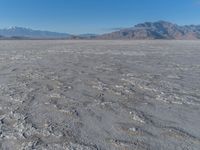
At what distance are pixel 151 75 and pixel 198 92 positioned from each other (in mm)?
3248

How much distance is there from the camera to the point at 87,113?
6.18 meters

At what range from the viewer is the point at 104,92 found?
8273 millimetres

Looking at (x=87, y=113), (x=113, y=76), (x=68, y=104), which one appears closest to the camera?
(x=87, y=113)

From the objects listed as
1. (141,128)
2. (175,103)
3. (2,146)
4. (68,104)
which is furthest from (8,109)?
(175,103)

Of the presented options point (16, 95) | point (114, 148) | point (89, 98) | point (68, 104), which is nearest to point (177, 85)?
point (89, 98)

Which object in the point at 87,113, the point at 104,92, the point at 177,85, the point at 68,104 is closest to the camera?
the point at 87,113

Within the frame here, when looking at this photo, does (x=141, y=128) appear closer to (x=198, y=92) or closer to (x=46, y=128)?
(x=46, y=128)

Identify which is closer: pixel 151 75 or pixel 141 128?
pixel 141 128

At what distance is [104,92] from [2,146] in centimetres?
430

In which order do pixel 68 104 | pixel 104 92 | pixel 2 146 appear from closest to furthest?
pixel 2 146 → pixel 68 104 → pixel 104 92

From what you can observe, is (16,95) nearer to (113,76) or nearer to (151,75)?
(113,76)

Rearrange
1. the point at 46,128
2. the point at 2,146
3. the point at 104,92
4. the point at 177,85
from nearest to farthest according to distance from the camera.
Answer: the point at 2,146
the point at 46,128
the point at 104,92
the point at 177,85

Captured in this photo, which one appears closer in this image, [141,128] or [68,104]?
[141,128]

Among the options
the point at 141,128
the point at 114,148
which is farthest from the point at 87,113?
the point at 114,148
